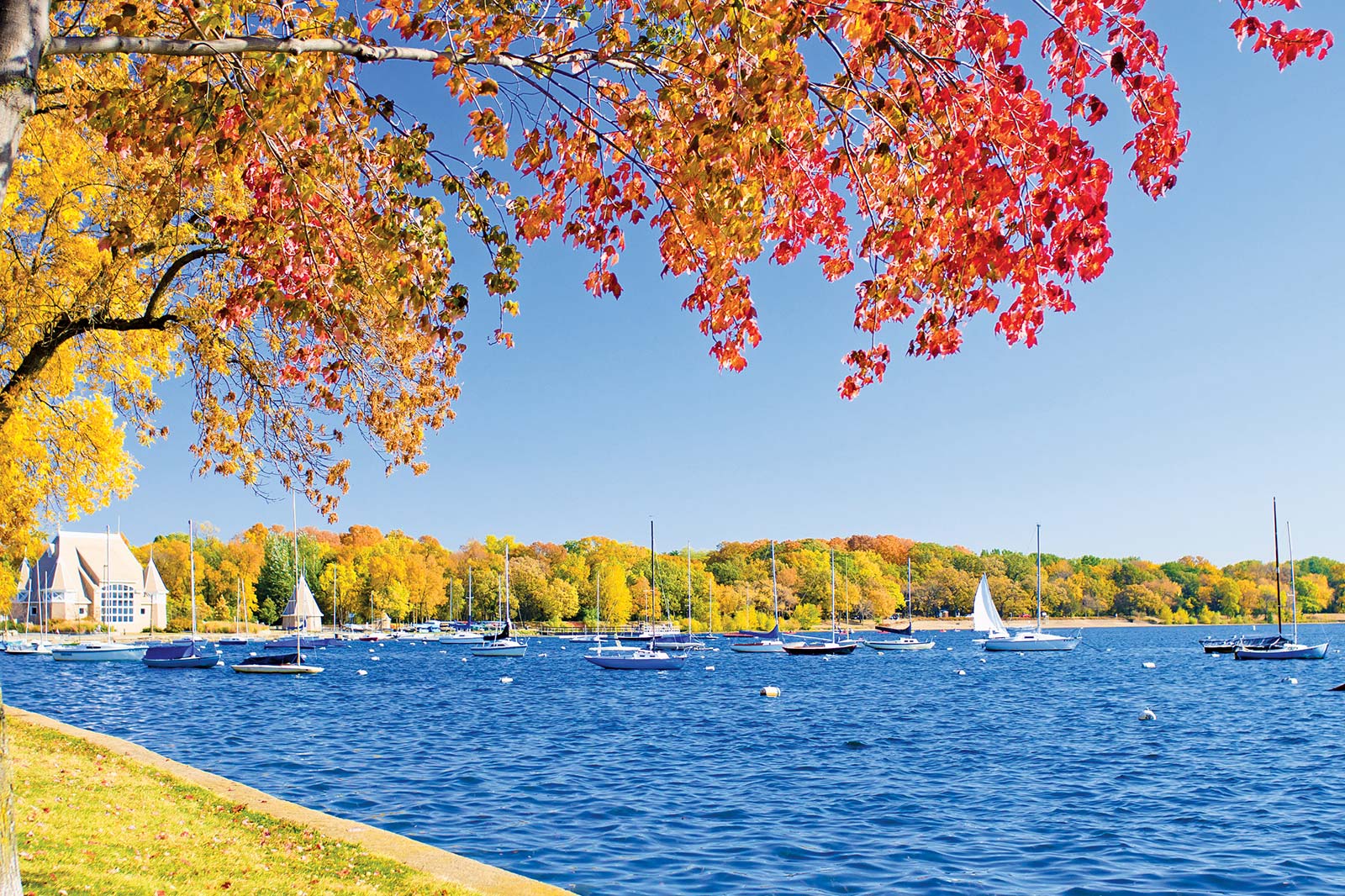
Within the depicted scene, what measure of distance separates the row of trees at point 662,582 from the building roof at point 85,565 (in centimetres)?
1015

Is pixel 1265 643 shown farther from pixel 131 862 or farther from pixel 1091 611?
pixel 1091 611

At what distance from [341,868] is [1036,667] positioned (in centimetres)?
7155

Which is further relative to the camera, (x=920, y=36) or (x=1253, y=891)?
(x=1253, y=891)

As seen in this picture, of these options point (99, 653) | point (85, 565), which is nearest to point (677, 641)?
point (99, 653)

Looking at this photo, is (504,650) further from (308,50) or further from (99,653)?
(308,50)

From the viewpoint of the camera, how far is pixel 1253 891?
14102 mm

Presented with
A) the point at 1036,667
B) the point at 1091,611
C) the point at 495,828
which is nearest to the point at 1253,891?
the point at 495,828

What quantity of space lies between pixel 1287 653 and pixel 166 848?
81042 millimetres

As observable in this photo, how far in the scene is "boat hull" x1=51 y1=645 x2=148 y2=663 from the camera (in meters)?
66.6

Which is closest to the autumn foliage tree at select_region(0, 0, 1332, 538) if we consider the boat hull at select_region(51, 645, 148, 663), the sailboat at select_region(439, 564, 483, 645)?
the boat hull at select_region(51, 645, 148, 663)

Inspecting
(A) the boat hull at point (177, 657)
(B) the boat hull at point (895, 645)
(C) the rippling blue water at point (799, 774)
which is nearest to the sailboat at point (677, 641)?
(B) the boat hull at point (895, 645)

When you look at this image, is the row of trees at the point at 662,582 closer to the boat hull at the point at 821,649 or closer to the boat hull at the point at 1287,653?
the boat hull at the point at 821,649

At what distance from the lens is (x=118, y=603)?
111 metres

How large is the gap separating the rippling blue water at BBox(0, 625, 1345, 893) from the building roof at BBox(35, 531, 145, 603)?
63627mm
